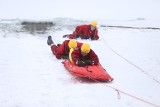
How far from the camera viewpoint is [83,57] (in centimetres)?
834

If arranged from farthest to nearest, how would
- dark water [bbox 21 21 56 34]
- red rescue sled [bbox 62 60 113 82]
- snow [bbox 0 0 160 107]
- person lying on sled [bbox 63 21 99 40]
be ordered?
dark water [bbox 21 21 56 34] < person lying on sled [bbox 63 21 99 40] < red rescue sled [bbox 62 60 113 82] < snow [bbox 0 0 160 107]

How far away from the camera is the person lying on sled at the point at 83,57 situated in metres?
8.05

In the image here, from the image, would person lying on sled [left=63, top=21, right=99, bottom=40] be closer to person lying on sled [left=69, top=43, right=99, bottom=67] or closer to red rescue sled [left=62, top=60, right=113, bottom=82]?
person lying on sled [left=69, top=43, right=99, bottom=67]

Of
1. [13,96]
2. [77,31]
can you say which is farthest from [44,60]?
[77,31]

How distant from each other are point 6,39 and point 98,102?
6.82 m

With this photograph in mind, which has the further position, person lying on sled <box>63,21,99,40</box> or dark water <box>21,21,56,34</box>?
dark water <box>21,21,56,34</box>

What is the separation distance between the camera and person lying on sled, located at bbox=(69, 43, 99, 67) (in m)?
8.05

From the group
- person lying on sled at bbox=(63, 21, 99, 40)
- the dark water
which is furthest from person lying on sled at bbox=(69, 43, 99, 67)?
the dark water

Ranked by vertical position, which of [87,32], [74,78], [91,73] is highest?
[87,32]

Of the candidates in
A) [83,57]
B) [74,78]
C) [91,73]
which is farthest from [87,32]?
[91,73]

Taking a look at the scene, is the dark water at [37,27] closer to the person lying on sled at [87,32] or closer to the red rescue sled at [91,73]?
the person lying on sled at [87,32]

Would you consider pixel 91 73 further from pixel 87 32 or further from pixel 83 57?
pixel 87 32

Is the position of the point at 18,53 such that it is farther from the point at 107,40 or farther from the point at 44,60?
the point at 107,40

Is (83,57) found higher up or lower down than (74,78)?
higher up
